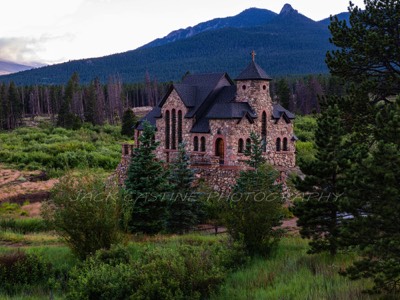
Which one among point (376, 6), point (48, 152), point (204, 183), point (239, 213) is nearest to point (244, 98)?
point (204, 183)

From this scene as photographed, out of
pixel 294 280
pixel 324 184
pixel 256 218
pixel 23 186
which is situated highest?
pixel 324 184

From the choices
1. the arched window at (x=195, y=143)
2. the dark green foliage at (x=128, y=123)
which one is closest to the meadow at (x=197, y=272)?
the arched window at (x=195, y=143)

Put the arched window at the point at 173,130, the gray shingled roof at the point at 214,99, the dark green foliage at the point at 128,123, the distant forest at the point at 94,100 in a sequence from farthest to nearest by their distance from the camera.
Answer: the distant forest at the point at 94,100, the dark green foliage at the point at 128,123, the arched window at the point at 173,130, the gray shingled roof at the point at 214,99

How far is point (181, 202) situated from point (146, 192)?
2.26 m

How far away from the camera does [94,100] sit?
3543 inches

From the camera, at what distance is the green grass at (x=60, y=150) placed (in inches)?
1999

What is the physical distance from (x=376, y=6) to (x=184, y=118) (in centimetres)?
2010

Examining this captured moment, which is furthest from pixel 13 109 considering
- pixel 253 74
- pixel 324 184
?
pixel 324 184

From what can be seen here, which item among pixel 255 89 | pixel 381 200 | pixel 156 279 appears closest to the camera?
pixel 381 200

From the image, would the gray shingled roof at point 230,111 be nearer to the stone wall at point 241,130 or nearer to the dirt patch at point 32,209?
the stone wall at point 241,130

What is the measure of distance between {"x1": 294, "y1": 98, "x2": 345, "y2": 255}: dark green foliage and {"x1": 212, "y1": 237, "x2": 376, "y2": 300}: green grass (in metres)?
0.63

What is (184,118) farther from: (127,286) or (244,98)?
(127,286)

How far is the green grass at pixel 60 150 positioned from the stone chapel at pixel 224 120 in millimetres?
12059

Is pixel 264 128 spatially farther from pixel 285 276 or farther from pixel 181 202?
pixel 285 276
